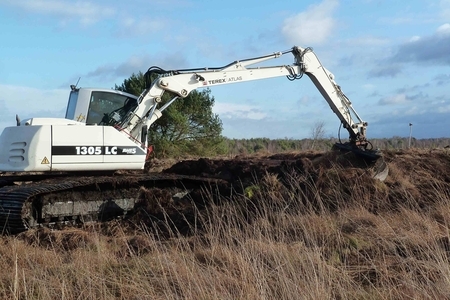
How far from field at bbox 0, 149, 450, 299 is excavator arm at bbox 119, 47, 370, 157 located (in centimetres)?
210

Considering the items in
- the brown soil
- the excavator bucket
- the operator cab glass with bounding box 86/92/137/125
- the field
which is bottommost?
the field

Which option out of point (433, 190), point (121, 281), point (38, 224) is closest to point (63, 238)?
point (38, 224)

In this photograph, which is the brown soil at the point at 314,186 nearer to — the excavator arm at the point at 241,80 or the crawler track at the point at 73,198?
the crawler track at the point at 73,198

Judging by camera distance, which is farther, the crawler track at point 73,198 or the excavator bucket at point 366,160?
the excavator bucket at point 366,160

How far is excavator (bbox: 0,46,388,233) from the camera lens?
9977mm

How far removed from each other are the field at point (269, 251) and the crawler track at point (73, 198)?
0.37m

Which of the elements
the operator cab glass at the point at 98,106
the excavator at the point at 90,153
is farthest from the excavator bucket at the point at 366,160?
the operator cab glass at the point at 98,106

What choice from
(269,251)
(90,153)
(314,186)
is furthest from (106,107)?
(269,251)

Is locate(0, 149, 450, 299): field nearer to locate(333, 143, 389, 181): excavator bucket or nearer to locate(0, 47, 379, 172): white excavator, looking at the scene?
locate(333, 143, 389, 181): excavator bucket

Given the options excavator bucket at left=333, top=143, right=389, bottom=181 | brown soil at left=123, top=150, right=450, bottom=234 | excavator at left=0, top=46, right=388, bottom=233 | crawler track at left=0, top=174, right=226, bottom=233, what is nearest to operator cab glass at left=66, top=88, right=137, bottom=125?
excavator at left=0, top=46, right=388, bottom=233

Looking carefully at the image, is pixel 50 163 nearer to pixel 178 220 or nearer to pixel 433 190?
pixel 178 220

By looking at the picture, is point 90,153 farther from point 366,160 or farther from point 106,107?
point 366,160

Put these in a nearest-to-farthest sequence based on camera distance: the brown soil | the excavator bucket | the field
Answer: the field < the brown soil < the excavator bucket

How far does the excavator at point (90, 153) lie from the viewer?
393 inches
